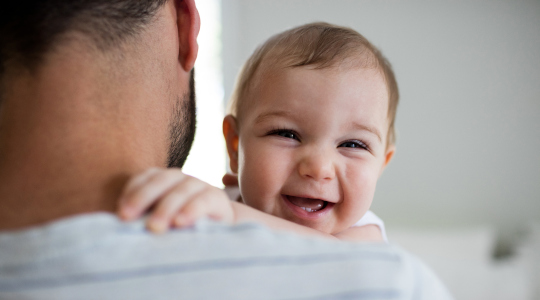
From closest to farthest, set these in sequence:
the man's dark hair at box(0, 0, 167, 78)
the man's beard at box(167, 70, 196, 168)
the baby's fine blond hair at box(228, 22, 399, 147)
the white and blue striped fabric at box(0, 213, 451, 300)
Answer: the white and blue striped fabric at box(0, 213, 451, 300), the man's dark hair at box(0, 0, 167, 78), the man's beard at box(167, 70, 196, 168), the baby's fine blond hair at box(228, 22, 399, 147)

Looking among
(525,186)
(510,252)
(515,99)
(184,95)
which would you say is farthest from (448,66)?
(184,95)

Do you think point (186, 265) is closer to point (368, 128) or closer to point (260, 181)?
point (260, 181)

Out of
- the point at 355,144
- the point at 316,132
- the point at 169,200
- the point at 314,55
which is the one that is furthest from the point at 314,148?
the point at 169,200

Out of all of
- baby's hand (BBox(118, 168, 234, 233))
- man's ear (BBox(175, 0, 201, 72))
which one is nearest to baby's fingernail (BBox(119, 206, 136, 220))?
baby's hand (BBox(118, 168, 234, 233))

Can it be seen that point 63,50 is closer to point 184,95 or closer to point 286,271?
point 184,95

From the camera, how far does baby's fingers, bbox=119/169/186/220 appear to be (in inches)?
21.9

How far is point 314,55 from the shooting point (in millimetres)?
1096

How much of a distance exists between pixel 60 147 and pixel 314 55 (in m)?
0.69

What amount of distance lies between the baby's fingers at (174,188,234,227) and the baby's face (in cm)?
40

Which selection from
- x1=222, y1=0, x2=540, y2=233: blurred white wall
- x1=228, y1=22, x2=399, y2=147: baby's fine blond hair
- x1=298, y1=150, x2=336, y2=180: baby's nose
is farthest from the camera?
x1=222, y1=0, x2=540, y2=233: blurred white wall

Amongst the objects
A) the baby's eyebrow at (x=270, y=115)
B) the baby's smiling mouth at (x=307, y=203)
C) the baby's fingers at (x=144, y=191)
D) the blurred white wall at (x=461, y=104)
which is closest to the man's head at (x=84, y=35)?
the baby's fingers at (x=144, y=191)

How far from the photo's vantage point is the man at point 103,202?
51 cm

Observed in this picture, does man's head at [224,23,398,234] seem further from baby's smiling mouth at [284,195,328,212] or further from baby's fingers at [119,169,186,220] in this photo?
baby's fingers at [119,169,186,220]

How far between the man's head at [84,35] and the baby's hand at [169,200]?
0.63 ft
